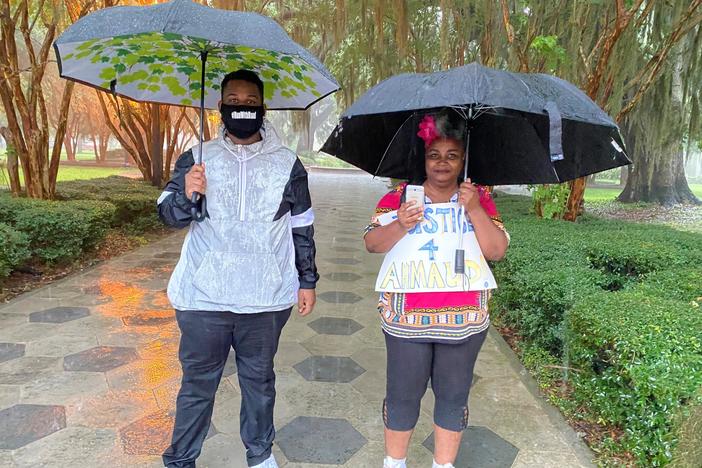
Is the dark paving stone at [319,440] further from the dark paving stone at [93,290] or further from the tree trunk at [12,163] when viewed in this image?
the tree trunk at [12,163]

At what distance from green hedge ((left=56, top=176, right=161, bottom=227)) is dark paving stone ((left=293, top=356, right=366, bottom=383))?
15.8ft

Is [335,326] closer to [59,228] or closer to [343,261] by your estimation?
[343,261]

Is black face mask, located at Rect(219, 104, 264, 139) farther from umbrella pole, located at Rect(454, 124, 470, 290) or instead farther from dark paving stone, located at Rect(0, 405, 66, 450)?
dark paving stone, located at Rect(0, 405, 66, 450)

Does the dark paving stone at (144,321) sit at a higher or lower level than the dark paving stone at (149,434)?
lower

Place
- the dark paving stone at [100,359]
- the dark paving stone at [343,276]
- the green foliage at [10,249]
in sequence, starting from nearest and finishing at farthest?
the dark paving stone at [100,359] < the green foliage at [10,249] < the dark paving stone at [343,276]

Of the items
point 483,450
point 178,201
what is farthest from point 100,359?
point 483,450

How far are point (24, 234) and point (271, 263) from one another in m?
3.83

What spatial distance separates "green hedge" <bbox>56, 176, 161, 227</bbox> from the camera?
7047 mm

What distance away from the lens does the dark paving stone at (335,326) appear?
3836 millimetres

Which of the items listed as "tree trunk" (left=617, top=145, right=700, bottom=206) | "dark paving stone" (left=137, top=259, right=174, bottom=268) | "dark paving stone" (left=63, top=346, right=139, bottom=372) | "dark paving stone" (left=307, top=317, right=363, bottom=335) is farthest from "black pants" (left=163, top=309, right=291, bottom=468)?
"tree trunk" (left=617, top=145, right=700, bottom=206)

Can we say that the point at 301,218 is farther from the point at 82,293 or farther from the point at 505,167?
the point at 82,293

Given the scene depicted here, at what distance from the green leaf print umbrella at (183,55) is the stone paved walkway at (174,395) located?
4.19 ft

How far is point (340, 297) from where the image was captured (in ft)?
15.6

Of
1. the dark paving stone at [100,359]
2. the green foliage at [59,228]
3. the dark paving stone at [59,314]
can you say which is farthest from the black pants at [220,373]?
the green foliage at [59,228]
